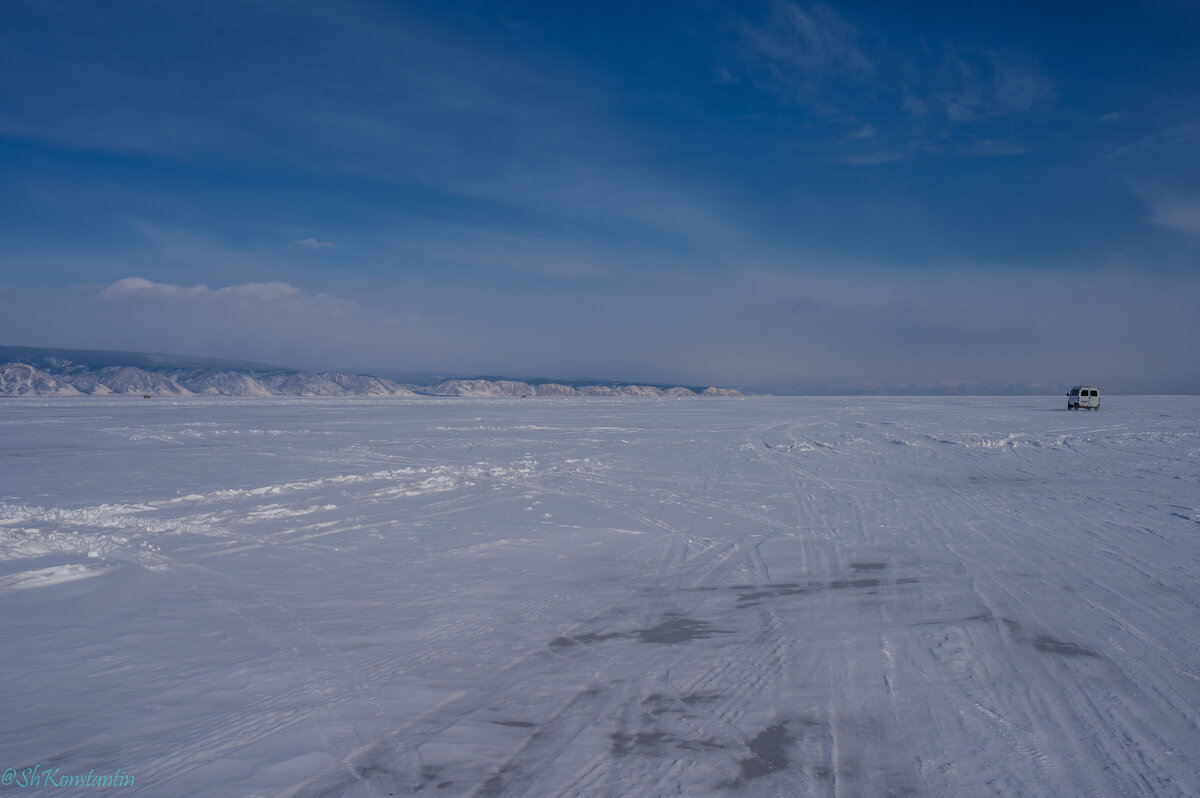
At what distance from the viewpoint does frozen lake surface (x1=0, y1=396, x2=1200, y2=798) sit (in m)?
3.38

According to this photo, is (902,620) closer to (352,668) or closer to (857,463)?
(352,668)

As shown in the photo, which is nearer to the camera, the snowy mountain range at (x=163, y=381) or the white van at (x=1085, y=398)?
the white van at (x=1085, y=398)

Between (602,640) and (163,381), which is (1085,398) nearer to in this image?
(602,640)

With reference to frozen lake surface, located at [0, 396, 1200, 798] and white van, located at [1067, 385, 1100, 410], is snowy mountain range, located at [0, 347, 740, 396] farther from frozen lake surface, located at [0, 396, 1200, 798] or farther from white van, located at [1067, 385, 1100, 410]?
frozen lake surface, located at [0, 396, 1200, 798]

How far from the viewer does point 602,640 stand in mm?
5082

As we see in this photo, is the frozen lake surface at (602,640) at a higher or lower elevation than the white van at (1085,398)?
lower

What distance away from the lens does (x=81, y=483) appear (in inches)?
483

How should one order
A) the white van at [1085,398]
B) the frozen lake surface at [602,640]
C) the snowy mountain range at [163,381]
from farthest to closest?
the snowy mountain range at [163,381] < the white van at [1085,398] < the frozen lake surface at [602,640]

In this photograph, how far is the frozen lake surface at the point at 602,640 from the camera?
3.38 m

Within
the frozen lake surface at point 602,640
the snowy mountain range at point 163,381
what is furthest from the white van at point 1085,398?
the snowy mountain range at point 163,381

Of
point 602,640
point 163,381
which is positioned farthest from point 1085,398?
point 163,381

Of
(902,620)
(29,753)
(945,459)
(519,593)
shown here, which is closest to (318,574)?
(519,593)

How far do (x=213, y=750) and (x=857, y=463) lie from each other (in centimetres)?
1526

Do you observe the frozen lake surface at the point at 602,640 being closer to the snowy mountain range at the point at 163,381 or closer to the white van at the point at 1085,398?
the white van at the point at 1085,398
